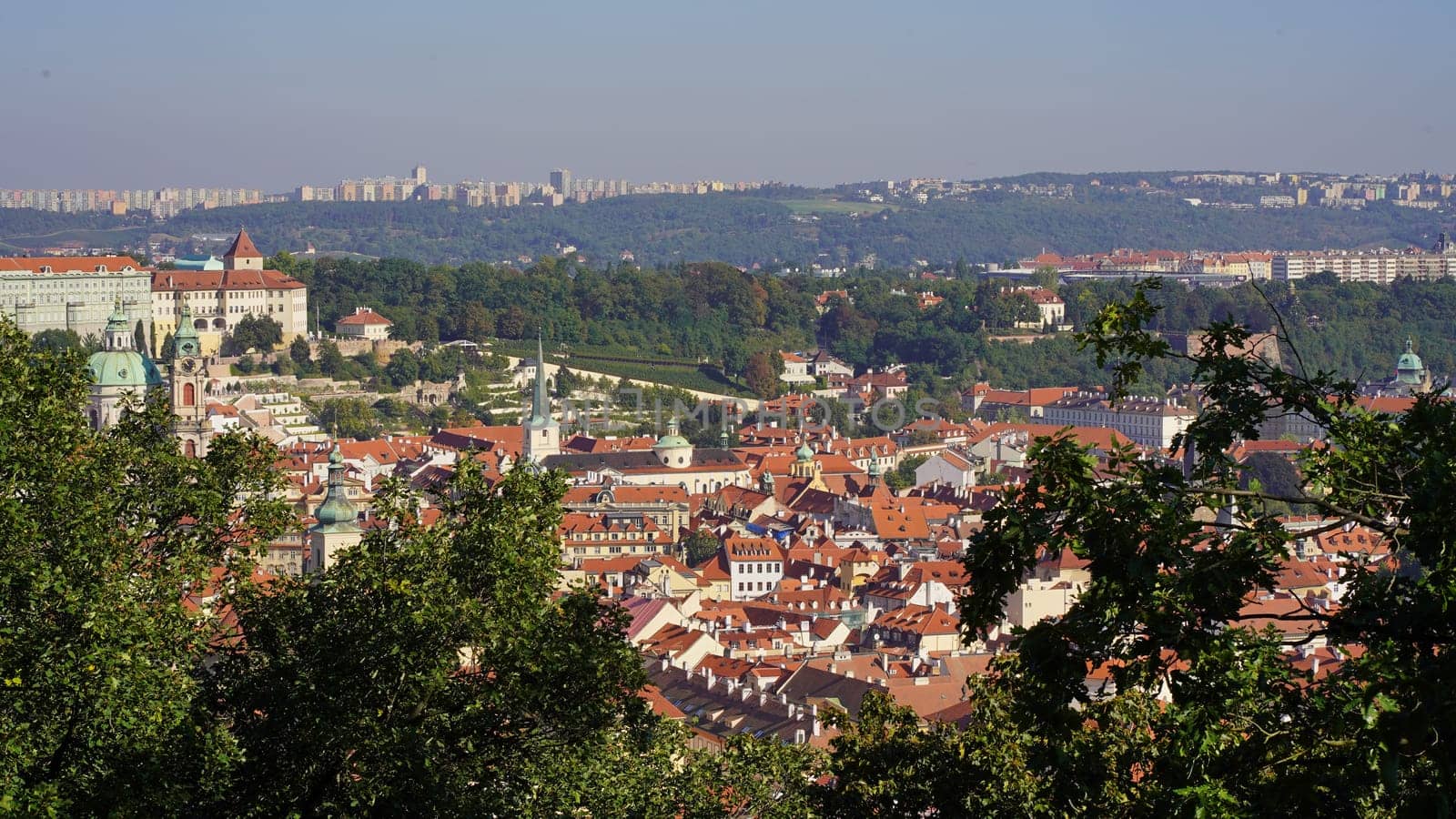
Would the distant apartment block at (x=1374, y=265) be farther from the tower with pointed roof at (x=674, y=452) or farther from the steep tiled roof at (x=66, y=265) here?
the tower with pointed roof at (x=674, y=452)

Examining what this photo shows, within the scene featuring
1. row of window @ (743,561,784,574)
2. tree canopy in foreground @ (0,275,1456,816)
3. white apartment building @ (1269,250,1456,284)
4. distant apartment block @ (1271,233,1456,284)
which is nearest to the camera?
tree canopy in foreground @ (0,275,1456,816)

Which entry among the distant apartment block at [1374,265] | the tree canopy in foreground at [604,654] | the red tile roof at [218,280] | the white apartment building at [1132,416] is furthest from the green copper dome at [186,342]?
the distant apartment block at [1374,265]

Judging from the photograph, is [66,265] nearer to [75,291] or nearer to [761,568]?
[75,291]

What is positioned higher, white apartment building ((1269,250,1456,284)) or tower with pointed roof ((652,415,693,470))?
white apartment building ((1269,250,1456,284))

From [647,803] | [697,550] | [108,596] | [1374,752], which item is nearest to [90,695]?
[108,596]

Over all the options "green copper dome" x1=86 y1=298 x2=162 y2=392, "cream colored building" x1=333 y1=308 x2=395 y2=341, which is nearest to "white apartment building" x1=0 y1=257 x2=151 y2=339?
"cream colored building" x1=333 y1=308 x2=395 y2=341

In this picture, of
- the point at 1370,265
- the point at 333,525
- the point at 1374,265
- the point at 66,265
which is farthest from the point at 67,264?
the point at 1374,265

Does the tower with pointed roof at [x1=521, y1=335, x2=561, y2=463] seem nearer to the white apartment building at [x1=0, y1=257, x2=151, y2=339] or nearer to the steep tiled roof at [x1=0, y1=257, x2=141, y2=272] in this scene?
the white apartment building at [x1=0, y1=257, x2=151, y2=339]

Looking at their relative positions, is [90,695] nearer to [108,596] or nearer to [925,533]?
[108,596]
